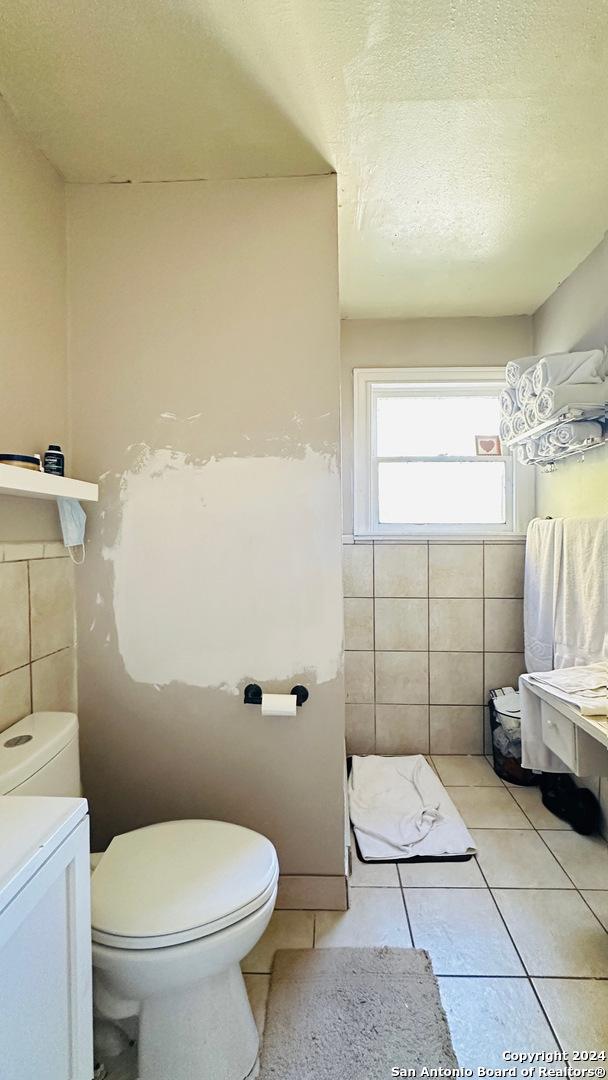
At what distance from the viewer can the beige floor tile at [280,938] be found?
1.38 m

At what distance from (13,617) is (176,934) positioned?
0.85 metres

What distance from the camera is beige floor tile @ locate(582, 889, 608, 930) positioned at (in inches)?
60.0

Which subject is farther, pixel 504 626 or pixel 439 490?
pixel 439 490

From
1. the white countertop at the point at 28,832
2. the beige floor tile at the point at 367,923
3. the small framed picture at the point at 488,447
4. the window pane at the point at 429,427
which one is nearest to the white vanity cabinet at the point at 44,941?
the white countertop at the point at 28,832

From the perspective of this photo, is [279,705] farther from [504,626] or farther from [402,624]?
[504,626]

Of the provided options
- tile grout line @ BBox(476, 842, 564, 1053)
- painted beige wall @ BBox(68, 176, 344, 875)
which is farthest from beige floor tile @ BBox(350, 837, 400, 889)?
tile grout line @ BBox(476, 842, 564, 1053)

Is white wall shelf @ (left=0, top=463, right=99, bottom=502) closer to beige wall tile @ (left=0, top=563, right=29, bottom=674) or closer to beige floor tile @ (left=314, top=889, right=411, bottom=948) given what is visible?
beige wall tile @ (left=0, top=563, right=29, bottom=674)

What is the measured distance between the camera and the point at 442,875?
1725mm

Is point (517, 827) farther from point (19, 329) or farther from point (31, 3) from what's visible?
point (31, 3)

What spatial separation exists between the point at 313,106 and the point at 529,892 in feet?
8.15

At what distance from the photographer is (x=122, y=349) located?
5.13ft

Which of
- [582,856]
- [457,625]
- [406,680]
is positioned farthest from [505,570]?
[582,856]

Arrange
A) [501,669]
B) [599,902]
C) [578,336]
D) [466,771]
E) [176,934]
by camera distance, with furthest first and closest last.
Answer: [501,669]
[466,771]
[578,336]
[599,902]
[176,934]

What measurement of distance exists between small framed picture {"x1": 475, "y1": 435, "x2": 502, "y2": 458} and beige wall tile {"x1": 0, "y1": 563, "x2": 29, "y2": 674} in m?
2.26
